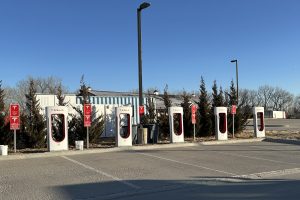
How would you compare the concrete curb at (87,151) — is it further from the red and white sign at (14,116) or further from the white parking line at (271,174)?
the white parking line at (271,174)


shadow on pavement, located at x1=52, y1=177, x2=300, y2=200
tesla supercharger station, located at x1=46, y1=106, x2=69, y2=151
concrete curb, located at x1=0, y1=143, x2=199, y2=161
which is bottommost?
shadow on pavement, located at x1=52, y1=177, x2=300, y2=200

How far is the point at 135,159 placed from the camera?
14.8m

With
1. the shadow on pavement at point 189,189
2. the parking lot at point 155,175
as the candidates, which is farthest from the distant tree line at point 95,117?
the shadow on pavement at point 189,189

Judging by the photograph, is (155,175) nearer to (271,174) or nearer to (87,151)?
(271,174)

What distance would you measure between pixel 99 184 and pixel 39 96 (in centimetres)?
1672

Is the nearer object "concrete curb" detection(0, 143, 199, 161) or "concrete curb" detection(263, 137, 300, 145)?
"concrete curb" detection(0, 143, 199, 161)

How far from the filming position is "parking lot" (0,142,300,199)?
9070mm

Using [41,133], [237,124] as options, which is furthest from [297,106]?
[41,133]

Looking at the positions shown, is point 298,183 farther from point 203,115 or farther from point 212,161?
point 203,115

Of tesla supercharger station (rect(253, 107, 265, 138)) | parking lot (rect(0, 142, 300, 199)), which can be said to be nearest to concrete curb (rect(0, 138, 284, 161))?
parking lot (rect(0, 142, 300, 199))

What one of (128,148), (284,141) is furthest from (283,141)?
(128,148)

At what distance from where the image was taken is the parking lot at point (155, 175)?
907cm

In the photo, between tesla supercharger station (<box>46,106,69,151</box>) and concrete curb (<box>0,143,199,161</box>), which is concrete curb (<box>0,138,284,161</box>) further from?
tesla supercharger station (<box>46,106,69,151</box>)

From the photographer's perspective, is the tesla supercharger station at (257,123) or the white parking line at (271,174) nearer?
the white parking line at (271,174)
